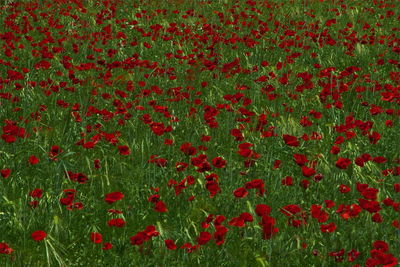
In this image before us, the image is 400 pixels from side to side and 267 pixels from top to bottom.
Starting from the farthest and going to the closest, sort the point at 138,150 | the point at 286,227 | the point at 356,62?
the point at 356,62
the point at 138,150
the point at 286,227

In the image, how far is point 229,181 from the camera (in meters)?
3.40

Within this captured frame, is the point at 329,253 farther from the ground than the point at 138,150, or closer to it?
farther from the ground

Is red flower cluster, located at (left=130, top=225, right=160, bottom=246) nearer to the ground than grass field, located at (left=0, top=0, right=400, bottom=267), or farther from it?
farther from it

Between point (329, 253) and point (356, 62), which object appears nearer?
point (329, 253)

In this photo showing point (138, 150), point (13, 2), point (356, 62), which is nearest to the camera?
point (138, 150)

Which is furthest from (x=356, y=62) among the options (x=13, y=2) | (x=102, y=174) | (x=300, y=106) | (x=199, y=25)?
(x=13, y=2)

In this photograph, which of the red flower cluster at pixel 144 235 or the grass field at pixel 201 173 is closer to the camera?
the red flower cluster at pixel 144 235

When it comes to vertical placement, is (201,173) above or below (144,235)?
below

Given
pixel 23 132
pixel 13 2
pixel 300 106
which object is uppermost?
pixel 23 132

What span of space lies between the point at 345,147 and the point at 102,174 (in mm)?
1803

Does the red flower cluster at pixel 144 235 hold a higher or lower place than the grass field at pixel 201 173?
higher

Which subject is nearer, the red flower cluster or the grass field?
the red flower cluster

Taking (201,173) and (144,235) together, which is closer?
(144,235)

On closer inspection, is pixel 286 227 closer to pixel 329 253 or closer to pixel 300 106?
pixel 329 253
